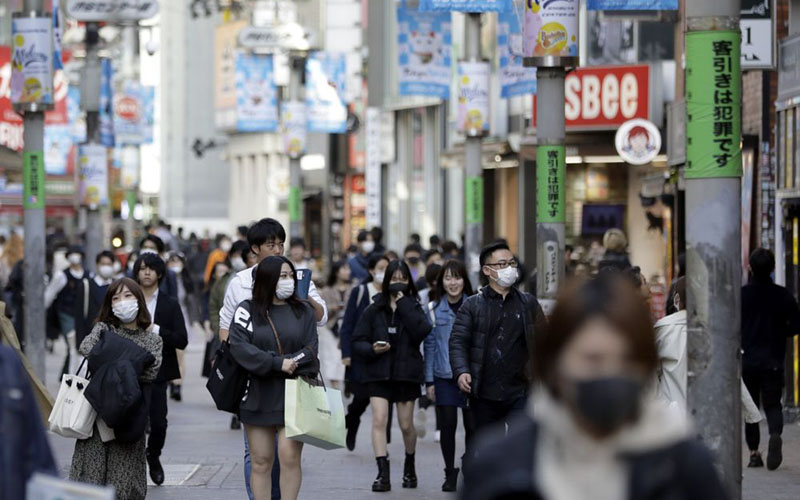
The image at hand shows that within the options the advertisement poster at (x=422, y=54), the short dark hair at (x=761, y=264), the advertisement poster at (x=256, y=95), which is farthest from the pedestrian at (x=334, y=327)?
the advertisement poster at (x=256, y=95)

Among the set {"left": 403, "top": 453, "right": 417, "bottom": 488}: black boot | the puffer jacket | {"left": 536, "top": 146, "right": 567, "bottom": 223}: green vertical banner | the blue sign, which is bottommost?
{"left": 403, "top": 453, "right": 417, "bottom": 488}: black boot

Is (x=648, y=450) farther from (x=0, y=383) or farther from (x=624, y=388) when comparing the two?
(x=0, y=383)

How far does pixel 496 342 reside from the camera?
1058cm

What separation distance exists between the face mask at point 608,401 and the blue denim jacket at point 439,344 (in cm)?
902

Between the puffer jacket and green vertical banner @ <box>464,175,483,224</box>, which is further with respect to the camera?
green vertical banner @ <box>464,175,483,224</box>

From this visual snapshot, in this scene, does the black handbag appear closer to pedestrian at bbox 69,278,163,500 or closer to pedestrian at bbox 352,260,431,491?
pedestrian at bbox 69,278,163,500

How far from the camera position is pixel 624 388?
10.5 feet

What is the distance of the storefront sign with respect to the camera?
12.7 meters

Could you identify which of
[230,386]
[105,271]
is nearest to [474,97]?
[105,271]

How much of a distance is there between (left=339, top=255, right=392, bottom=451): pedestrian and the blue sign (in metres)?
2.75

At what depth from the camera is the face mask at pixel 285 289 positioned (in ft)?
30.9

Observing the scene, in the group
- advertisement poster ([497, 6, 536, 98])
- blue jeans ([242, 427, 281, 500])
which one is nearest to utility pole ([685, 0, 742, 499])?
blue jeans ([242, 427, 281, 500])

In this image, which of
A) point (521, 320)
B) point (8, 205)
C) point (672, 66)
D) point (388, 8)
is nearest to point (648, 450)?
point (521, 320)

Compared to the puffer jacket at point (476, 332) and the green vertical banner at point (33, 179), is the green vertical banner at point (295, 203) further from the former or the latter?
the puffer jacket at point (476, 332)
